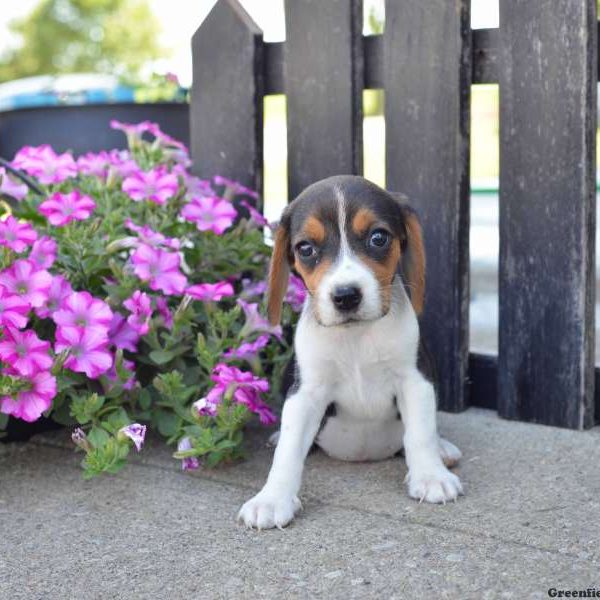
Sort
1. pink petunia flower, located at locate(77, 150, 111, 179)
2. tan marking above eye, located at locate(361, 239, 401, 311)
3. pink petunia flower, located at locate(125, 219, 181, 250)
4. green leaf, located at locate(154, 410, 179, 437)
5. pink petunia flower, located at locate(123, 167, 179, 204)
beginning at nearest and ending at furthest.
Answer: tan marking above eye, located at locate(361, 239, 401, 311) < green leaf, located at locate(154, 410, 179, 437) < pink petunia flower, located at locate(125, 219, 181, 250) < pink petunia flower, located at locate(123, 167, 179, 204) < pink petunia flower, located at locate(77, 150, 111, 179)

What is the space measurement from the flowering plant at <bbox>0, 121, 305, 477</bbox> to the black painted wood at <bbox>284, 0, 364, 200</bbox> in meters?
0.35

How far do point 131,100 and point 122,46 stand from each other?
27.4 meters

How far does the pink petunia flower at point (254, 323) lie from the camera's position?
383cm

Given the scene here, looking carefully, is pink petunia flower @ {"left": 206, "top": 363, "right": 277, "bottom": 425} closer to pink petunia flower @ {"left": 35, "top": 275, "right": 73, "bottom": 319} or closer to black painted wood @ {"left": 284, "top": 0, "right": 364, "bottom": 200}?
pink petunia flower @ {"left": 35, "top": 275, "right": 73, "bottom": 319}

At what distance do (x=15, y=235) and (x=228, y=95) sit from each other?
1542 mm

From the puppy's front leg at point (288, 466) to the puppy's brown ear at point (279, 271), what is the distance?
1.01 feet

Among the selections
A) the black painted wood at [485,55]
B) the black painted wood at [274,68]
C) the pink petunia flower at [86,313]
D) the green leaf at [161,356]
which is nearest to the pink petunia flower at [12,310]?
the pink petunia flower at [86,313]

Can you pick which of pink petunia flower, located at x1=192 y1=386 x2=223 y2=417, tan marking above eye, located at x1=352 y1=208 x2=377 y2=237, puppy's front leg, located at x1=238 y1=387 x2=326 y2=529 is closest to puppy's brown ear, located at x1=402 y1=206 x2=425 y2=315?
tan marking above eye, located at x1=352 y1=208 x2=377 y2=237

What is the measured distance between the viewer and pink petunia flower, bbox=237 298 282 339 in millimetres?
3830

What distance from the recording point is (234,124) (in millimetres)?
4828

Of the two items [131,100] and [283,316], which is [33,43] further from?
[283,316]

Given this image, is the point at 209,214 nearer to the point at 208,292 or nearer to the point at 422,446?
the point at 208,292

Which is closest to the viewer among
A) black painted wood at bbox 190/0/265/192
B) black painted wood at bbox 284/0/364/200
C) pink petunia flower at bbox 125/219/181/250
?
pink petunia flower at bbox 125/219/181/250

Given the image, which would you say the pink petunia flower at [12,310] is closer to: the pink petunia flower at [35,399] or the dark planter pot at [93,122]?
the pink petunia flower at [35,399]
